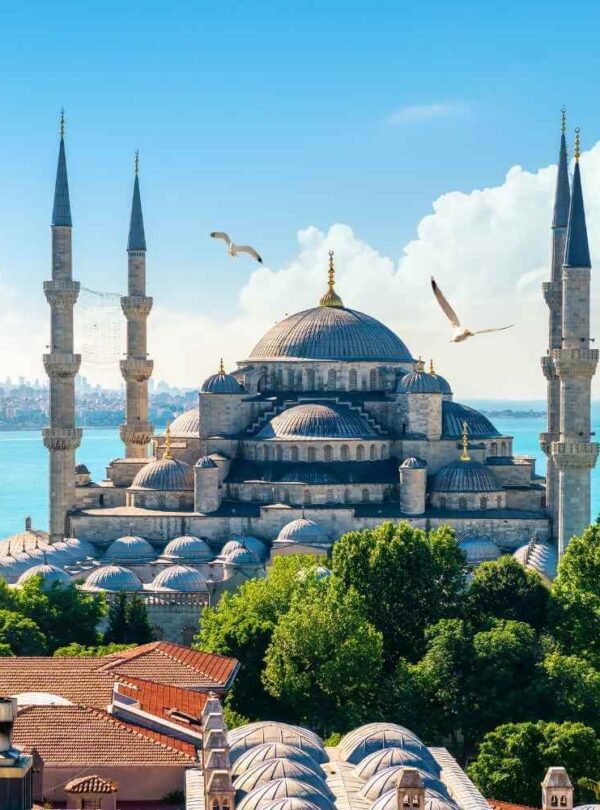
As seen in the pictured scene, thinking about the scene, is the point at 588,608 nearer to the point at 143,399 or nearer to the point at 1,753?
the point at 1,753

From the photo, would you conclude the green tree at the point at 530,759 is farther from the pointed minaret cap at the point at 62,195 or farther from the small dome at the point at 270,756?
the pointed minaret cap at the point at 62,195

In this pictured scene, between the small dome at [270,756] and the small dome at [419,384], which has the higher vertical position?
the small dome at [419,384]

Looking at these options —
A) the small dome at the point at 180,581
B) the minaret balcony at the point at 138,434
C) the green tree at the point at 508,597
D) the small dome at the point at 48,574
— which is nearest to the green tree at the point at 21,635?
the small dome at the point at 48,574

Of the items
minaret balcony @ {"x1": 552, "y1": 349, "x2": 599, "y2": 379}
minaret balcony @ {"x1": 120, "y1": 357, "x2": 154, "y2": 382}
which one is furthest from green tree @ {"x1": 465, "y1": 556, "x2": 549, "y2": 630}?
minaret balcony @ {"x1": 120, "y1": 357, "x2": 154, "y2": 382}

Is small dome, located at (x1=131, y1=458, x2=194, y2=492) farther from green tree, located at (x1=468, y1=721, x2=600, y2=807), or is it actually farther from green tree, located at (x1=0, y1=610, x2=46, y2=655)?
green tree, located at (x1=468, y1=721, x2=600, y2=807)

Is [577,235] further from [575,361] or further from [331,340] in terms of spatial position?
[331,340]
